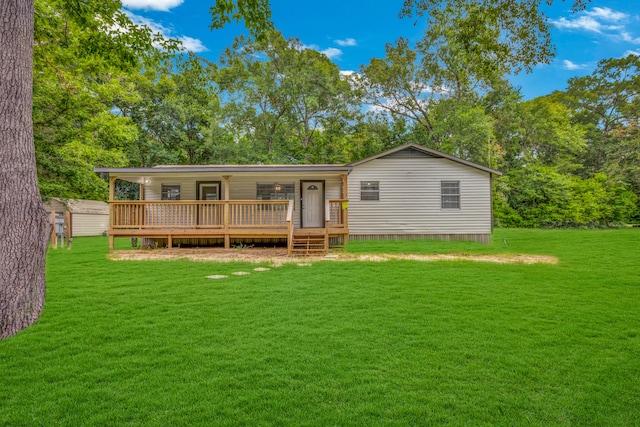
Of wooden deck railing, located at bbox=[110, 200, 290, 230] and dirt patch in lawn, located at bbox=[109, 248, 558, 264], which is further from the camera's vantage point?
wooden deck railing, located at bbox=[110, 200, 290, 230]


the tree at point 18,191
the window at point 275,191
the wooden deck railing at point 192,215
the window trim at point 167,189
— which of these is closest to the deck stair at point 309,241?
the wooden deck railing at point 192,215

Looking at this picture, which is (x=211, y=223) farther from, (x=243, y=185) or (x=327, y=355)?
(x=327, y=355)

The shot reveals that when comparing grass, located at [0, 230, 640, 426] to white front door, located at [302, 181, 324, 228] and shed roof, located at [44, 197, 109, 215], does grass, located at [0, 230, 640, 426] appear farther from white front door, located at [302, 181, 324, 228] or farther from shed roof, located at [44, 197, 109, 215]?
shed roof, located at [44, 197, 109, 215]

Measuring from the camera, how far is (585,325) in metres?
3.93

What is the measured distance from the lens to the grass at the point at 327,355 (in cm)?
228

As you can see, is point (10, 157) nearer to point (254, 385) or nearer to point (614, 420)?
point (254, 385)

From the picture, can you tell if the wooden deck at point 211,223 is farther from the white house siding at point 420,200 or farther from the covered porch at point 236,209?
the white house siding at point 420,200

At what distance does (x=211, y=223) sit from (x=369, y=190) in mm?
6046

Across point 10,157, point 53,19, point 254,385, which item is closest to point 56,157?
point 53,19

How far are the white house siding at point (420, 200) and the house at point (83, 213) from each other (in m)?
13.6

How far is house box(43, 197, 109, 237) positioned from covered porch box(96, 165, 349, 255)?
7.03 m

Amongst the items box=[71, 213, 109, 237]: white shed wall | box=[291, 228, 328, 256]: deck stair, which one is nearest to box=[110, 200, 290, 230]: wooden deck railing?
box=[291, 228, 328, 256]: deck stair

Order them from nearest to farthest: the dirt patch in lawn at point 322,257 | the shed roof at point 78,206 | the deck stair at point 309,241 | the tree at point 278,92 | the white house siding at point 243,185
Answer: the dirt patch in lawn at point 322,257
the deck stair at point 309,241
the white house siding at point 243,185
the shed roof at point 78,206
the tree at point 278,92

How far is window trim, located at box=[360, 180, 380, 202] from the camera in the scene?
13.7 metres
